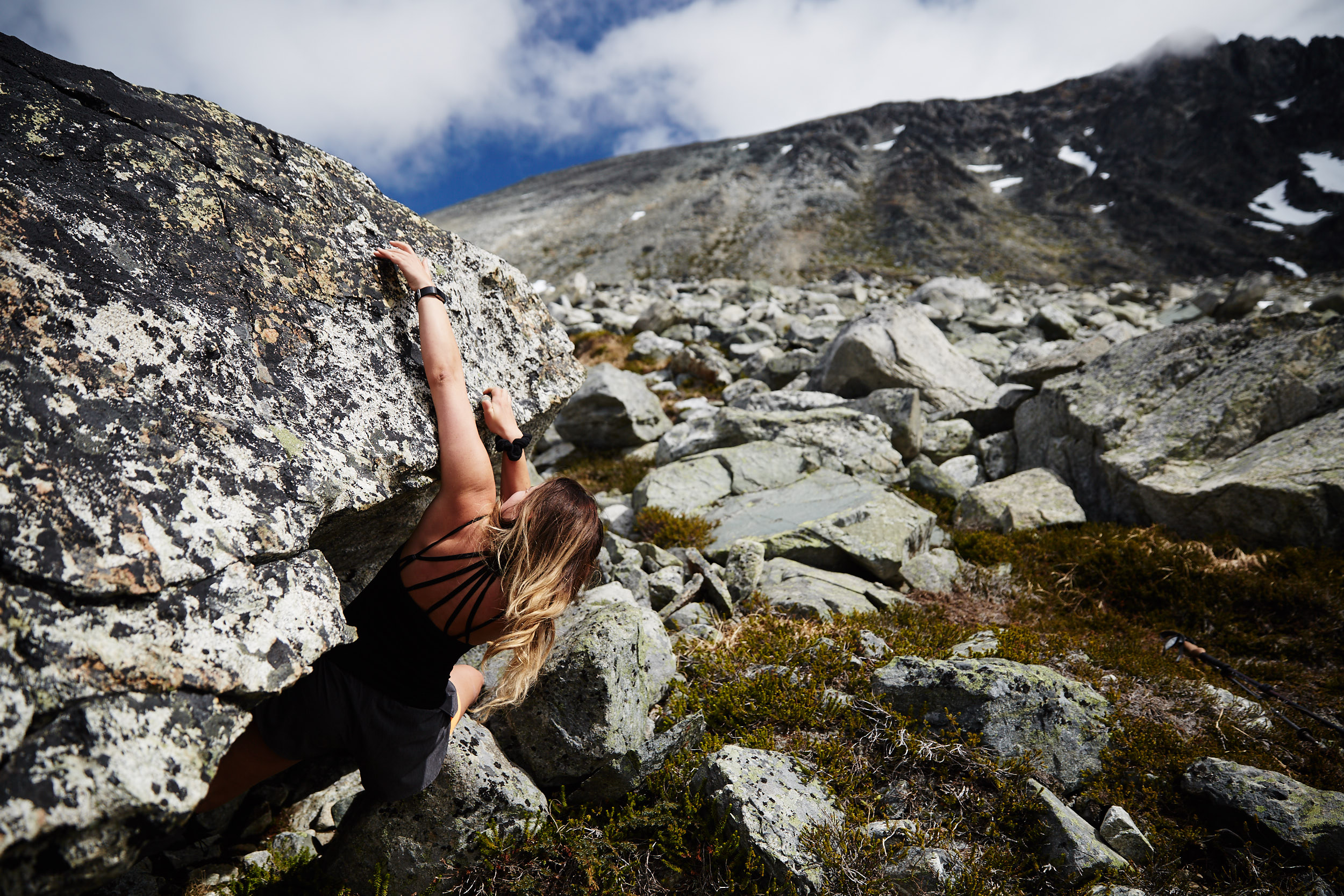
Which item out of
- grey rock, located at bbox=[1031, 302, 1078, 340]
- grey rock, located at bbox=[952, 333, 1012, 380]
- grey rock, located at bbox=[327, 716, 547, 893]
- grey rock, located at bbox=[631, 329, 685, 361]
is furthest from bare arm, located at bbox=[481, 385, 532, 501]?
grey rock, located at bbox=[1031, 302, 1078, 340]

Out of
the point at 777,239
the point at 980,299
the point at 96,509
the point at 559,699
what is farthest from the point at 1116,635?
the point at 777,239

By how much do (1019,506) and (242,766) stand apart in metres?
8.93

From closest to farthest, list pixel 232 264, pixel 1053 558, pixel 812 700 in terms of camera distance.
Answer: pixel 232 264
pixel 812 700
pixel 1053 558

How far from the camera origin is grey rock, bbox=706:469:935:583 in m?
7.04

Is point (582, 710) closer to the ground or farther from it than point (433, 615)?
closer to the ground

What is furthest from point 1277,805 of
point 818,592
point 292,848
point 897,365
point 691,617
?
point 897,365

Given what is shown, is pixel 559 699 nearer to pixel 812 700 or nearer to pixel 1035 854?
pixel 812 700

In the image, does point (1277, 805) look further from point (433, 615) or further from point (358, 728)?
point (358, 728)

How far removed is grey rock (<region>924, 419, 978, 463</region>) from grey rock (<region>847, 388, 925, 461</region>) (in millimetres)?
186

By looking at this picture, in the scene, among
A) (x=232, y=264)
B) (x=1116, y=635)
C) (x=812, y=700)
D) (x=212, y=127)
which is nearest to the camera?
(x=232, y=264)

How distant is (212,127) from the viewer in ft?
11.5

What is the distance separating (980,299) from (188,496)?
2884 centimetres

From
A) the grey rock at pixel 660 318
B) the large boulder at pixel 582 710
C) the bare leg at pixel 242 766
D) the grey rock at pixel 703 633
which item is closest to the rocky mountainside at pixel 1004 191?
the grey rock at pixel 660 318

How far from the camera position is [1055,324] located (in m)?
19.2
